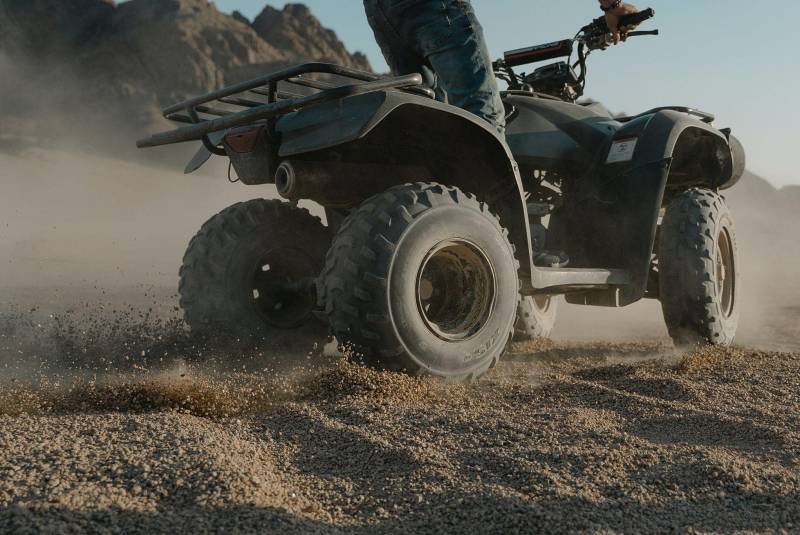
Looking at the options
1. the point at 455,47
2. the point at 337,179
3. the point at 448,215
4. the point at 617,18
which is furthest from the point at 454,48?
the point at 617,18

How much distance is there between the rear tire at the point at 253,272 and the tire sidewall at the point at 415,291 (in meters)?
0.98

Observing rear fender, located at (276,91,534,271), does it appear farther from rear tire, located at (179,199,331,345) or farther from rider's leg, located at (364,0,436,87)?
rear tire, located at (179,199,331,345)

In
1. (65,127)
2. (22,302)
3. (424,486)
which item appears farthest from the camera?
(65,127)

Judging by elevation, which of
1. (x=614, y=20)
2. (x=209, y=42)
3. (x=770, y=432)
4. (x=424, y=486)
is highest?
(x=209, y=42)

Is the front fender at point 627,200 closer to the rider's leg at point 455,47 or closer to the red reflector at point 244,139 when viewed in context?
the rider's leg at point 455,47

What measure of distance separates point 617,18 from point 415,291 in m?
2.72

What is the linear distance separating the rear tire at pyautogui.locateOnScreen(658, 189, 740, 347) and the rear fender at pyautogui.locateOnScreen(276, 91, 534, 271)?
1.34 metres

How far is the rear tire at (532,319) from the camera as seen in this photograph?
19.9ft

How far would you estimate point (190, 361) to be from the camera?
3.97 m

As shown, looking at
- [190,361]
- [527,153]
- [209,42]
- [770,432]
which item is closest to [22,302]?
[190,361]

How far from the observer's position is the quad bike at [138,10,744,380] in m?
3.25

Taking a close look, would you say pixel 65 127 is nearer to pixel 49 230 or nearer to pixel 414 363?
pixel 49 230

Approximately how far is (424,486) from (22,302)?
22.0ft

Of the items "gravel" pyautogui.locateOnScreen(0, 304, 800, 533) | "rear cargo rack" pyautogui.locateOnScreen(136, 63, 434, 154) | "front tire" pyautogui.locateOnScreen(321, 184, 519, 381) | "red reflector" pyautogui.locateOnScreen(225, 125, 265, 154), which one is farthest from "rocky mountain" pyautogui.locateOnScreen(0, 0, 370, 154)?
"gravel" pyautogui.locateOnScreen(0, 304, 800, 533)
